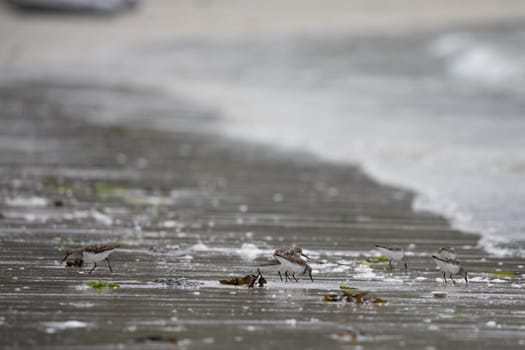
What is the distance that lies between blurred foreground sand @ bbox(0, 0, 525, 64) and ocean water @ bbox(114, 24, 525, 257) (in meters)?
1.78

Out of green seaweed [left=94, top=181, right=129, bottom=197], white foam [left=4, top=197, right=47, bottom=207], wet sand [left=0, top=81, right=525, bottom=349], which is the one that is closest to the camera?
wet sand [left=0, top=81, right=525, bottom=349]

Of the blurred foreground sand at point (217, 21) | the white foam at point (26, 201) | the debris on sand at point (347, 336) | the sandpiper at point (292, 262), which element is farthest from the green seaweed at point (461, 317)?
the blurred foreground sand at point (217, 21)

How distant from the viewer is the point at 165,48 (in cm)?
4262

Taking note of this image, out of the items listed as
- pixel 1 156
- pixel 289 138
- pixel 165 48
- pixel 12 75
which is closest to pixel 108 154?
pixel 1 156

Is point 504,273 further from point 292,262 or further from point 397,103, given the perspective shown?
point 397,103

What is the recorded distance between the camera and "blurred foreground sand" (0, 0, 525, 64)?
137 ft

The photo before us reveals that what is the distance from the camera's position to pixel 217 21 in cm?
4741

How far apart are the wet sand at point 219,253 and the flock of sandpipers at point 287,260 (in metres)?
0.10

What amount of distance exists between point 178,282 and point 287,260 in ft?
2.52

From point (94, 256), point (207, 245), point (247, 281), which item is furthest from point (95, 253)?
point (207, 245)

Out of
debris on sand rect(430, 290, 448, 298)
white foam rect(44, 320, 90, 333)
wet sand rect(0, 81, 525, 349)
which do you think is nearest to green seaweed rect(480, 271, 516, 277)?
wet sand rect(0, 81, 525, 349)

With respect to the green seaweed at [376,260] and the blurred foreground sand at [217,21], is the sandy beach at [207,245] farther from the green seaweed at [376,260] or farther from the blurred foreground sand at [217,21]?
the blurred foreground sand at [217,21]

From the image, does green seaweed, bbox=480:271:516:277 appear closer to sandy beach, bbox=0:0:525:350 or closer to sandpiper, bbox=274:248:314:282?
sandy beach, bbox=0:0:525:350

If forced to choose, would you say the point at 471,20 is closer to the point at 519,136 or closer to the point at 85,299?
the point at 519,136
